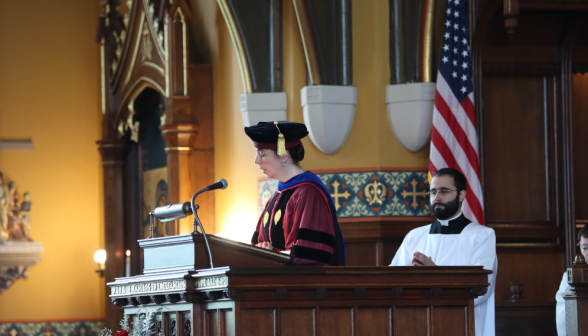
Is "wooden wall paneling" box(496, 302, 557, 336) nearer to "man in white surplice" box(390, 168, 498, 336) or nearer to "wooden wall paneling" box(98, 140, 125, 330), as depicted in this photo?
"man in white surplice" box(390, 168, 498, 336)

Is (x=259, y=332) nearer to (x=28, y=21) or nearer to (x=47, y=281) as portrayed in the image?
(x=47, y=281)

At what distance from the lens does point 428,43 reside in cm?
704

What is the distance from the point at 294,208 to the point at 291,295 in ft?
2.26

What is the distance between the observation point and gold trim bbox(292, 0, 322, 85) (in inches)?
275

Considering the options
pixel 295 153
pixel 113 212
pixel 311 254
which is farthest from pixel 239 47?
pixel 113 212

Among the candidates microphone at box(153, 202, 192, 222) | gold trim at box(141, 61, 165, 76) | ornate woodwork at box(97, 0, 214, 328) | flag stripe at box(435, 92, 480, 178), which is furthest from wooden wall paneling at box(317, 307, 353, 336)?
gold trim at box(141, 61, 165, 76)

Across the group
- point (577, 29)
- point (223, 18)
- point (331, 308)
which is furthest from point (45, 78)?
point (331, 308)

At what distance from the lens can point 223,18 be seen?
810 centimetres

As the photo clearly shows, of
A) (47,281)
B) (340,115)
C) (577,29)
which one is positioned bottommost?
(47,281)

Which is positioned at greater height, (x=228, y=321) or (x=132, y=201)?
(x=132, y=201)

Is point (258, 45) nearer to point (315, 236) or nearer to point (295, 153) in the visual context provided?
point (295, 153)

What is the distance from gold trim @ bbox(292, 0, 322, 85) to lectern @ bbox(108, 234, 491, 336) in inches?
123

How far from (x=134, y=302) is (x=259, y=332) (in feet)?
3.27

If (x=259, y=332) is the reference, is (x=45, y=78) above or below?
above
